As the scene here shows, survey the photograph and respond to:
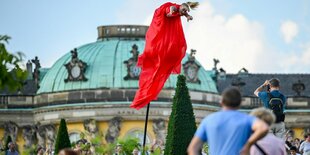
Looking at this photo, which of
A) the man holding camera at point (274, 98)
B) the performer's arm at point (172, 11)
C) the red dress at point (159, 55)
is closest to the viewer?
the man holding camera at point (274, 98)

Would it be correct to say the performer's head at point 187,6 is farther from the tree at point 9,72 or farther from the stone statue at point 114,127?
the stone statue at point 114,127

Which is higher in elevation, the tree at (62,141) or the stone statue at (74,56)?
the stone statue at (74,56)

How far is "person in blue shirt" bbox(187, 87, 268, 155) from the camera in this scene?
1966cm

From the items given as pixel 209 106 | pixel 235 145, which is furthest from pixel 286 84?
pixel 235 145

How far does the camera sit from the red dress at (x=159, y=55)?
113 ft

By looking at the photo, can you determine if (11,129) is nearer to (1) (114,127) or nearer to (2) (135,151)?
(1) (114,127)

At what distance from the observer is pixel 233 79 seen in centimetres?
11094

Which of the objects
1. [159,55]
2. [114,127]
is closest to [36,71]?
[114,127]

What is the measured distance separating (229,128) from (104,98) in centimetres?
7671

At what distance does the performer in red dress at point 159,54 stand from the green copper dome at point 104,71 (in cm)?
5995

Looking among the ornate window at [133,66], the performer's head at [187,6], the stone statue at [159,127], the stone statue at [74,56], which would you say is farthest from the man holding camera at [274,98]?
the stone statue at [74,56]

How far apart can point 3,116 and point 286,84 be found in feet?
71.4

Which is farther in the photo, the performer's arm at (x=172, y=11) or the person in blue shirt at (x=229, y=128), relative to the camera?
the performer's arm at (x=172, y=11)

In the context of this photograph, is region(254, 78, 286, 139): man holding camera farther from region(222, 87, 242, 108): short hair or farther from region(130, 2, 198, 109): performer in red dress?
region(222, 87, 242, 108): short hair
